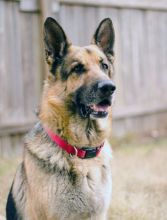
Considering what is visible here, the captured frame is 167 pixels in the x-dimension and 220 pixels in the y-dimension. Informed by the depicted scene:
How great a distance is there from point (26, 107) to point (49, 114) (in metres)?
3.28

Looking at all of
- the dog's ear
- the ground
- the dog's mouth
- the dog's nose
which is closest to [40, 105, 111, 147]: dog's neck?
the dog's mouth

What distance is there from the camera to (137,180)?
604 centimetres

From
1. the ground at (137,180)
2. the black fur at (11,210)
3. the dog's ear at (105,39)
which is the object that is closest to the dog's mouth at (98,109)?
the dog's ear at (105,39)

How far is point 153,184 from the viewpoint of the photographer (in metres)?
5.86

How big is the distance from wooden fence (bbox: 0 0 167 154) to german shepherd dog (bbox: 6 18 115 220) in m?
2.99

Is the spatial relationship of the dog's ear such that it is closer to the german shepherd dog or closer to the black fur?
the german shepherd dog

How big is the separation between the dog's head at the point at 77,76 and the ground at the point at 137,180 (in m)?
1.43

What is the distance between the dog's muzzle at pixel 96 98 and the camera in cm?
358

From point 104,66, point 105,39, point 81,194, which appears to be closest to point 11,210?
point 81,194

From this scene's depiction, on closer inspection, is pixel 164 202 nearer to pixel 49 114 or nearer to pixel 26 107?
pixel 49 114

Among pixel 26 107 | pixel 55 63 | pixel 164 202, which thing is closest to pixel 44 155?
pixel 55 63

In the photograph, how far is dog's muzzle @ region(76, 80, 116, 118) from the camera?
3580mm

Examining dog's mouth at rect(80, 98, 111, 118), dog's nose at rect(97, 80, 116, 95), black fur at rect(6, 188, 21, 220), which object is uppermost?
dog's nose at rect(97, 80, 116, 95)

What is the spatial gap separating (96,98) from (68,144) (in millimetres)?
368
